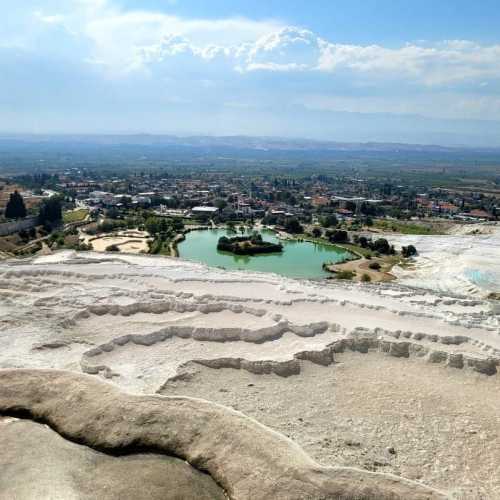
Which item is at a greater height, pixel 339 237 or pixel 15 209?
pixel 15 209

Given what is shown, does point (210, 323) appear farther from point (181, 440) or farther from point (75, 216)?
point (75, 216)

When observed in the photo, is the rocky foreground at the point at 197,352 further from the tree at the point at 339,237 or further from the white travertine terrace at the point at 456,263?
the tree at the point at 339,237

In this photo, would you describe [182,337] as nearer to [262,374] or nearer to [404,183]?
[262,374]

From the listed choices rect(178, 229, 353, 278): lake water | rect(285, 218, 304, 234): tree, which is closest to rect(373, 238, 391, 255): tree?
rect(178, 229, 353, 278): lake water

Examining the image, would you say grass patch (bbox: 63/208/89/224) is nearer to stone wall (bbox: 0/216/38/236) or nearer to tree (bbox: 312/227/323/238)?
stone wall (bbox: 0/216/38/236)

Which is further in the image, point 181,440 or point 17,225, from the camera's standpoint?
point 17,225

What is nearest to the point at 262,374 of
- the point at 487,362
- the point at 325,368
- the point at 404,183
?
the point at 325,368

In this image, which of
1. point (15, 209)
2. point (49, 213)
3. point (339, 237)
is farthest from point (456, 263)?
point (15, 209)
